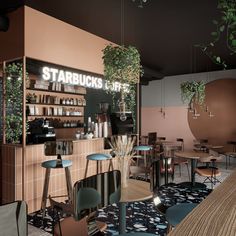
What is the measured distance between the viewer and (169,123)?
32.2 ft

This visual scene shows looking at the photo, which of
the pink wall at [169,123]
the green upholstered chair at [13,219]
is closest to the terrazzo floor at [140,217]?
the green upholstered chair at [13,219]

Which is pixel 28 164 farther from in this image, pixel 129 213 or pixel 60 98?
pixel 60 98

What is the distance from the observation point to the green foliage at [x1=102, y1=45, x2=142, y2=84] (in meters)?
3.32

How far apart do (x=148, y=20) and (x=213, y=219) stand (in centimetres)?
400

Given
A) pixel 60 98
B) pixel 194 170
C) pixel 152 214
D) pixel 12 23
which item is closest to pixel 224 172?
pixel 194 170

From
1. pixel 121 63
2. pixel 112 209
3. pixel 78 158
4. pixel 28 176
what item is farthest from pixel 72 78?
pixel 112 209

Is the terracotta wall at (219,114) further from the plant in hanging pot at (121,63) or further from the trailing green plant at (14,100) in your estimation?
the trailing green plant at (14,100)

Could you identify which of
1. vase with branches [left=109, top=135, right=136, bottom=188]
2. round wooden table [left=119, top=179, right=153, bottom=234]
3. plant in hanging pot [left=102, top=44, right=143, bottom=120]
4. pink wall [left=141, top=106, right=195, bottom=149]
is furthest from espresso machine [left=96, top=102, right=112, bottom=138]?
pink wall [left=141, top=106, right=195, bottom=149]

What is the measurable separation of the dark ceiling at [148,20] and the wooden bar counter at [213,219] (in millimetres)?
3245

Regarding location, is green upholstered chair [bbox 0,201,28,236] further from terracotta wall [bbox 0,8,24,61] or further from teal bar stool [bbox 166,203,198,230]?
terracotta wall [bbox 0,8,24,61]

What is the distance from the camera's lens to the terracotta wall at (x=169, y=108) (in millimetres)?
9242

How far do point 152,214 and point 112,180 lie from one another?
6.70 feet

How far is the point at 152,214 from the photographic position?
12.3 feet

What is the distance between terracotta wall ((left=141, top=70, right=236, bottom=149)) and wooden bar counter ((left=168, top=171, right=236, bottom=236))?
818 cm
